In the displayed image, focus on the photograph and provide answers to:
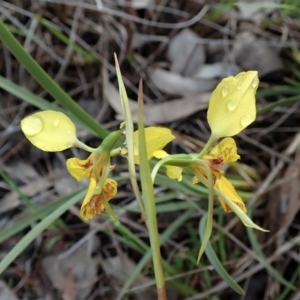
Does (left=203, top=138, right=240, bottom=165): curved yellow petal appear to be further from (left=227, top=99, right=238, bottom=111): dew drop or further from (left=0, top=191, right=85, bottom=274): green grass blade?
(left=0, top=191, right=85, bottom=274): green grass blade

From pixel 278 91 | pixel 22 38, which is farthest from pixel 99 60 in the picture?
pixel 278 91

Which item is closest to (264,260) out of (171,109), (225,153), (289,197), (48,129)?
(289,197)

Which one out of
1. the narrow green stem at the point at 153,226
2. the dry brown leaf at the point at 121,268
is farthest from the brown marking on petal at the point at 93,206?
the dry brown leaf at the point at 121,268

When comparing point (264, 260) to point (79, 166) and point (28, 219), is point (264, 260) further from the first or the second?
point (79, 166)

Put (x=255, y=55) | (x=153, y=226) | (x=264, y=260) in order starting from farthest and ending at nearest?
(x=255, y=55) → (x=264, y=260) → (x=153, y=226)

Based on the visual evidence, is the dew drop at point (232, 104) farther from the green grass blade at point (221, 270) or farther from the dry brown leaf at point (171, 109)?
the dry brown leaf at point (171, 109)

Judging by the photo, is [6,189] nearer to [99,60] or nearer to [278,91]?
[99,60]
